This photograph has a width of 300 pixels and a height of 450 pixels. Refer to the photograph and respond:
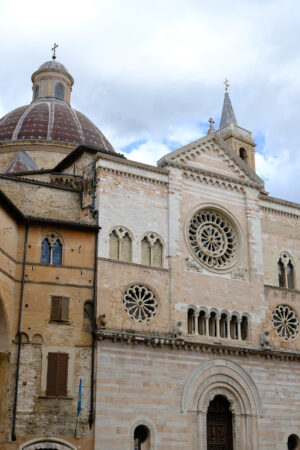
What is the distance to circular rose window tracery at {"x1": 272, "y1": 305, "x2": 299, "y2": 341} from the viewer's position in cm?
3338

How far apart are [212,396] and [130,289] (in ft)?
21.1

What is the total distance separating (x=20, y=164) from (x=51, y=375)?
15568 millimetres

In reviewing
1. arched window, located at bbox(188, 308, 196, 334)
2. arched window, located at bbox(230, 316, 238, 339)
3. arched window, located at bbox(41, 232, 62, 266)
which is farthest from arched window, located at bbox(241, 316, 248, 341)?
arched window, located at bbox(41, 232, 62, 266)

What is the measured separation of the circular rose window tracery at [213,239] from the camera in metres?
32.2

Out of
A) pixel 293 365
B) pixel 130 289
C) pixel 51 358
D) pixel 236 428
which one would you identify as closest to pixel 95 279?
pixel 130 289

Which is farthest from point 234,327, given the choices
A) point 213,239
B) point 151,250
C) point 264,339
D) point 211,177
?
point 211,177

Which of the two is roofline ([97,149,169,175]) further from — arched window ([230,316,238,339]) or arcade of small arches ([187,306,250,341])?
arched window ([230,316,238,339])

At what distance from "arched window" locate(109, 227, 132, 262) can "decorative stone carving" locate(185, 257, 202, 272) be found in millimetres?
3298

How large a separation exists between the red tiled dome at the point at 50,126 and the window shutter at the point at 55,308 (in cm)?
1740

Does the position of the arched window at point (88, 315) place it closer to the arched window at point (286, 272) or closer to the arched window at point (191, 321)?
the arched window at point (191, 321)

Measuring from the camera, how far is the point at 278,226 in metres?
35.7

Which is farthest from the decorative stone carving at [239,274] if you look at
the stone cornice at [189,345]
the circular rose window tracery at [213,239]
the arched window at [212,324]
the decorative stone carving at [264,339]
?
the stone cornice at [189,345]

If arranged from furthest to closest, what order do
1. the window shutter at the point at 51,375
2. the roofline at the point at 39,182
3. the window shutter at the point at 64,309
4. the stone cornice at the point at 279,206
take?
the stone cornice at the point at 279,206 → the roofline at the point at 39,182 → the window shutter at the point at 64,309 → the window shutter at the point at 51,375

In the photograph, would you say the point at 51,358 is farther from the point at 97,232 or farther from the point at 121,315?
the point at 97,232
